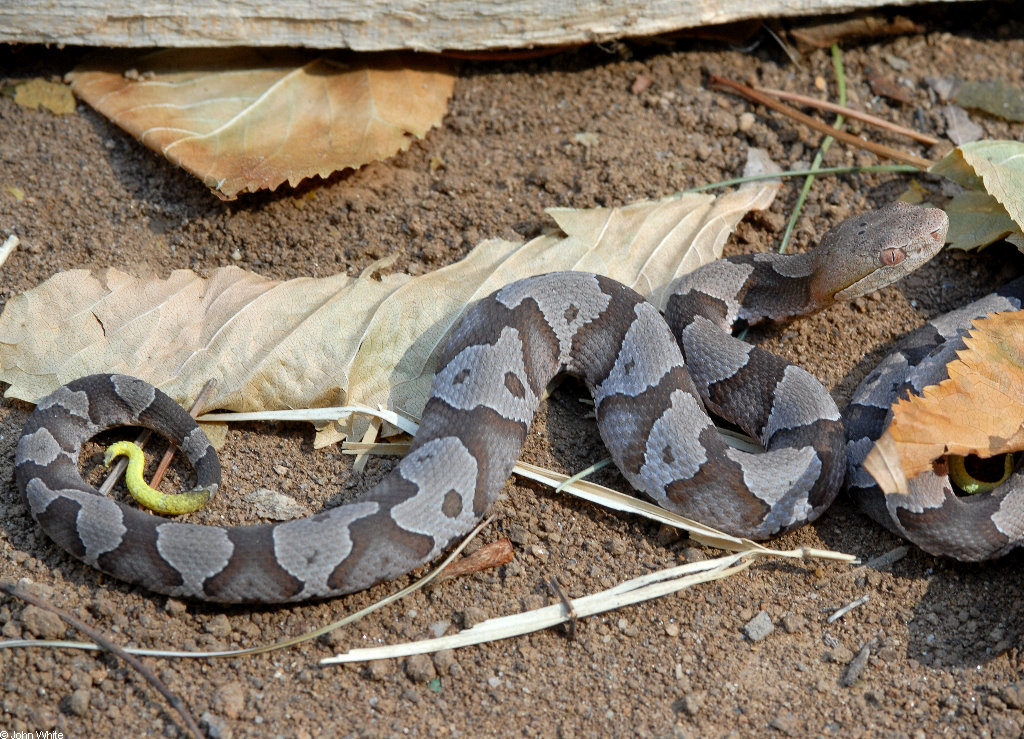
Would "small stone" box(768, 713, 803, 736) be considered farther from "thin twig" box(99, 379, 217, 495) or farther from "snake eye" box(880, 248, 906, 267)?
"thin twig" box(99, 379, 217, 495)

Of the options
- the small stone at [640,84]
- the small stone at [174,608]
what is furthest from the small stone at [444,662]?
the small stone at [640,84]

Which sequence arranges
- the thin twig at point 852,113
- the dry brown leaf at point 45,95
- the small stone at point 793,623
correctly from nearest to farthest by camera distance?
the small stone at point 793,623 → the dry brown leaf at point 45,95 → the thin twig at point 852,113

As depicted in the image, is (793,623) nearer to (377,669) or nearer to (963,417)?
(963,417)

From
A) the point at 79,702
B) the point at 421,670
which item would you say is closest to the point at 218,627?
the point at 79,702

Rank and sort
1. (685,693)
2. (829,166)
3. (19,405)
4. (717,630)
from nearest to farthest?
(685,693)
(717,630)
(19,405)
(829,166)

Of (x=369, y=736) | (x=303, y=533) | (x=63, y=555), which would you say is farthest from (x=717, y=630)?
(x=63, y=555)

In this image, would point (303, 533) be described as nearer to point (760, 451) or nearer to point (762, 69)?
point (760, 451)

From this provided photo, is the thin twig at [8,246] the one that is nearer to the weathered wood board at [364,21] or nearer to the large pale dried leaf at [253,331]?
the large pale dried leaf at [253,331]
